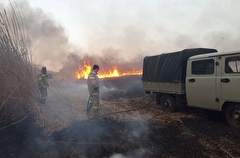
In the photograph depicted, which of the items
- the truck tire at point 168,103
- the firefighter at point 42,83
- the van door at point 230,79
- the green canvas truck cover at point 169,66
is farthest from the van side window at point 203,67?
the firefighter at point 42,83

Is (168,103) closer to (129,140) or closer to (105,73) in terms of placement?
(129,140)

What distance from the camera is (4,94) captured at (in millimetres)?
5148

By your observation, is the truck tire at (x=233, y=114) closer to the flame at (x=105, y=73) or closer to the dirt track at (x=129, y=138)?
the dirt track at (x=129, y=138)

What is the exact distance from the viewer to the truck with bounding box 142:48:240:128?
19.1ft

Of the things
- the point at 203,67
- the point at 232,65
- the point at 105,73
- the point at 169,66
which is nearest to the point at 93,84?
the point at 169,66

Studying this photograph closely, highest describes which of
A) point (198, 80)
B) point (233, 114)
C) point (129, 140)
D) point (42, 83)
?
point (42, 83)

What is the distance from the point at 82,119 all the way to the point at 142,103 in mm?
4431

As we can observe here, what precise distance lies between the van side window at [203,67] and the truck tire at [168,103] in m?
1.70

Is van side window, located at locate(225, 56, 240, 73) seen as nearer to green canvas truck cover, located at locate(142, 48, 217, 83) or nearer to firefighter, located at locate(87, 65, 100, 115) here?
green canvas truck cover, located at locate(142, 48, 217, 83)

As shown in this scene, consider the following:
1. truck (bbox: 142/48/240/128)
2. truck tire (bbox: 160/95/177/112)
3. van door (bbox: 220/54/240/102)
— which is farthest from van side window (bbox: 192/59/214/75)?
truck tire (bbox: 160/95/177/112)

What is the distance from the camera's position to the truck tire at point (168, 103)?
8188mm

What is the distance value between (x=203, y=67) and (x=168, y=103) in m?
2.42

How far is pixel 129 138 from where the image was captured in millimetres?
5434

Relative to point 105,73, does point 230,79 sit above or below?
below
